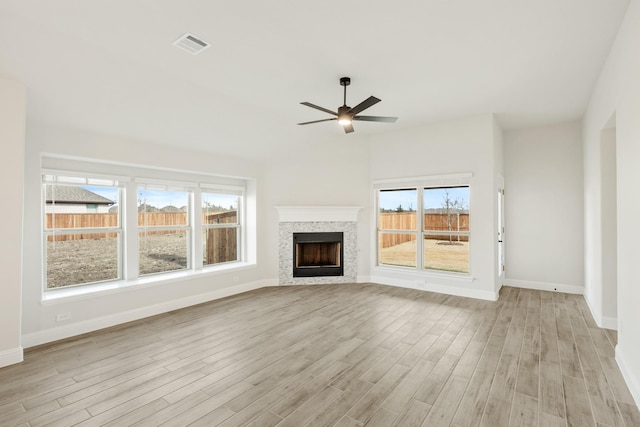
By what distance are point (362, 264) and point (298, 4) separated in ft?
16.6

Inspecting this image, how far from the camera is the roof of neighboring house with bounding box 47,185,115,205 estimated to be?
13.0ft

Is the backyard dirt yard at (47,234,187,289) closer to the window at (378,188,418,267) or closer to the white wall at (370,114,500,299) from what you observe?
the window at (378,188,418,267)

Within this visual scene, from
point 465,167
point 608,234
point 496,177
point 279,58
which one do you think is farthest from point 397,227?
point 279,58

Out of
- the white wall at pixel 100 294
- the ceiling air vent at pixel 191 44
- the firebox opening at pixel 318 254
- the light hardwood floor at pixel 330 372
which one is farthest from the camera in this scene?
the firebox opening at pixel 318 254

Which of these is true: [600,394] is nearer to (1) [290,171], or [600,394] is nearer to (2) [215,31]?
(2) [215,31]

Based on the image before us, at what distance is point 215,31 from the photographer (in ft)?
9.30

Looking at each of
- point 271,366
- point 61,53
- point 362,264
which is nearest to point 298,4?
point 61,53

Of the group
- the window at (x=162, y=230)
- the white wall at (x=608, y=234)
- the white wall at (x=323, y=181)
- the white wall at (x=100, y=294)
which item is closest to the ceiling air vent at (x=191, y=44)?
the white wall at (x=100, y=294)

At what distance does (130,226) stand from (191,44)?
2920 mm

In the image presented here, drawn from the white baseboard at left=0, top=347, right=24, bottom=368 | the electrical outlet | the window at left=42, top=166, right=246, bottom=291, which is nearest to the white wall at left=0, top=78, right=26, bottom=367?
the white baseboard at left=0, top=347, right=24, bottom=368

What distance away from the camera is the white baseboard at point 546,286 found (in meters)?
5.71

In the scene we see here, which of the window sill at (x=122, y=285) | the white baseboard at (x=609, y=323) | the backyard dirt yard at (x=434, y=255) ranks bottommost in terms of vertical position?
the white baseboard at (x=609, y=323)

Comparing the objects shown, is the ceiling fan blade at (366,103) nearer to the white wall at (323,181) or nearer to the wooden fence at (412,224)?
the white wall at (323,181)

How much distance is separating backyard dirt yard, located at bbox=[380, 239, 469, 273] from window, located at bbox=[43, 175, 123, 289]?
4.86 m
